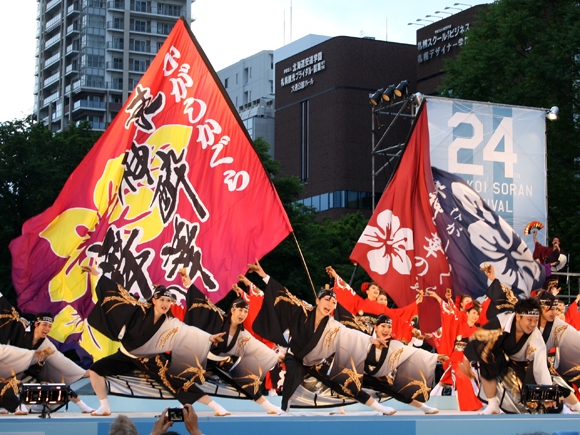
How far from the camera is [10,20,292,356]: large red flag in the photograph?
8164 mm

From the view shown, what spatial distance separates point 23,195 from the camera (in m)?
18.2

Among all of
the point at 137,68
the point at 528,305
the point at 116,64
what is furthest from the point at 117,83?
the point at 528,305

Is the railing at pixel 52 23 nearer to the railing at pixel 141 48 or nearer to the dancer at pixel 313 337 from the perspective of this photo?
the railing at pixel 141 48

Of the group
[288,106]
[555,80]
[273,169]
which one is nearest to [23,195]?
[273,169]

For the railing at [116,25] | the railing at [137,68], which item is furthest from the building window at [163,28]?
the railing at [137,68]

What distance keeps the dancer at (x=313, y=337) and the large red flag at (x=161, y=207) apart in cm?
78

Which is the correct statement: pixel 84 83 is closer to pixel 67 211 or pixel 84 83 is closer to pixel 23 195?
pixel 23 195

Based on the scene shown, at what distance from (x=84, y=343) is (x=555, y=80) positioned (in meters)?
12.9

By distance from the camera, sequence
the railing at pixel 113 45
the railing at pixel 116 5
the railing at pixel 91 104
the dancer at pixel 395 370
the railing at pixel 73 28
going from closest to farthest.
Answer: the dancer at pixel 395 370, the railing at pixel 91 104, the railing at pixel 116 5, the railing at pixel 113 45, the railing at pixel 73 28

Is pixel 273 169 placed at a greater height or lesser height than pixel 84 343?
greater

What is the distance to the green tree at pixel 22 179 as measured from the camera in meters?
17.7

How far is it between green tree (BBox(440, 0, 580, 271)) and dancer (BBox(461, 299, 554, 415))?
9350 millimetres

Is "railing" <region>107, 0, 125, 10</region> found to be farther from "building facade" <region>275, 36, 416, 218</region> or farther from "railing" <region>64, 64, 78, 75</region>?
"building facade" <region>275, 36, 416, 218</region>

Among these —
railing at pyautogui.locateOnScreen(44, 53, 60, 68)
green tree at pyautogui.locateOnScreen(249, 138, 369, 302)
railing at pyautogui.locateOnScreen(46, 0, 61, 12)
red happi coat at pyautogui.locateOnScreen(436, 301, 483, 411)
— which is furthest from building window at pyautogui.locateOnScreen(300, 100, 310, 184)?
red happi coat at pyautogui.locateOnScreen(436, 301, 483, 411)
